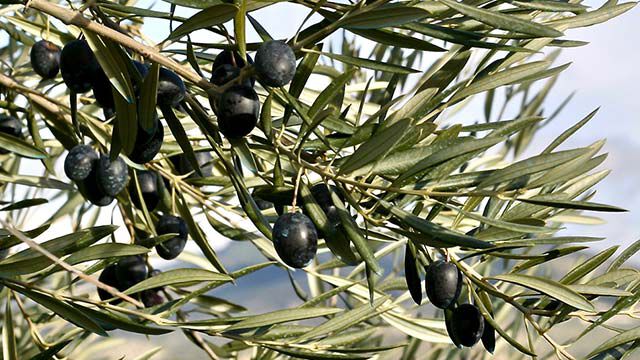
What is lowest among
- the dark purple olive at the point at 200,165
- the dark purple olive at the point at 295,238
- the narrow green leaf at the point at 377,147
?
the dark purple olive at the point at 295,238

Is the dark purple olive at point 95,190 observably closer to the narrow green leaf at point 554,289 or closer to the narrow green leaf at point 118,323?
the narrow green leaf at point 118,323

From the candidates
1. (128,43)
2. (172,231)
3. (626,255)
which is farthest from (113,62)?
(626,255)

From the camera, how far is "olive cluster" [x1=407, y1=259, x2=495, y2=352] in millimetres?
732

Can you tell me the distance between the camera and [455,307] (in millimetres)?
807

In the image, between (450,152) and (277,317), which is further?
(277,317)

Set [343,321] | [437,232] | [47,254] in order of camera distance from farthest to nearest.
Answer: [343,321], [437,232], [47,254]

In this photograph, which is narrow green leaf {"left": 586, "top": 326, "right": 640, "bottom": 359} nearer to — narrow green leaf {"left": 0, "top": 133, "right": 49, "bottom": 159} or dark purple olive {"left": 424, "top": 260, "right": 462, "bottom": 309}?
dark purple olive {"left": 424, "top": 260, "right": 462, "bottom": 309}

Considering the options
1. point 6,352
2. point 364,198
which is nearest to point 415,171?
point 364,198

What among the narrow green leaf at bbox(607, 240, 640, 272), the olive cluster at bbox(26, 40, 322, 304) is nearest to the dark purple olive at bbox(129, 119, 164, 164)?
the olive cluster at bbox(26, 40, 322, 304)

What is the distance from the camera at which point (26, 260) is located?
81 centimetres

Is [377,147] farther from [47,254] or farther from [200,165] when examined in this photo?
[200,165]

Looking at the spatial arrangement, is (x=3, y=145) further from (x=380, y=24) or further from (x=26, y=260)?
(x=380, y=24)

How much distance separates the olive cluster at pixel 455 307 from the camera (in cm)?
73

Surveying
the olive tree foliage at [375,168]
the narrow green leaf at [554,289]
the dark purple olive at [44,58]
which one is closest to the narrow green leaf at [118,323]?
the olive tree foliage at [375,168]
